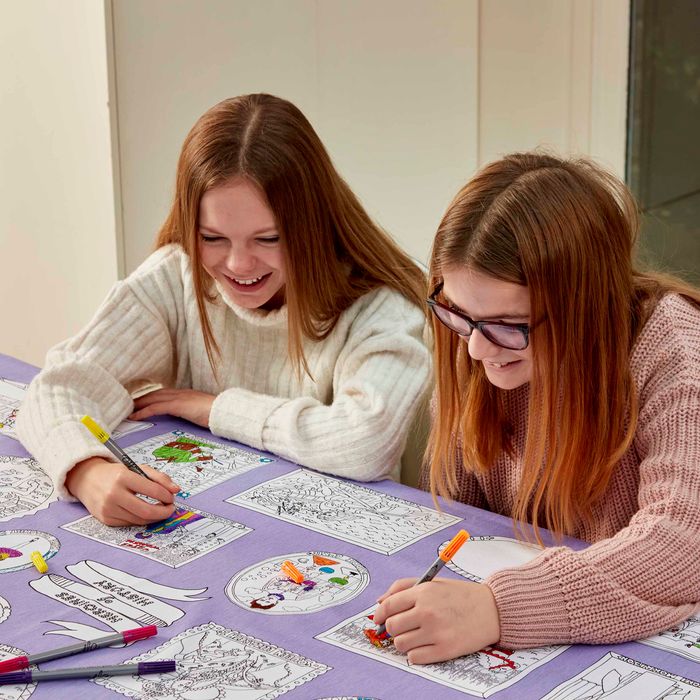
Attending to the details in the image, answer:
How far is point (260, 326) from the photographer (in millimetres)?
1889

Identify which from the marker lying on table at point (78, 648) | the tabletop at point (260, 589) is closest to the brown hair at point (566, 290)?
the tabletop at point (260, 589)

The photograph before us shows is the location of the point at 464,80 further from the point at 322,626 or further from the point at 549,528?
the point at 322,626

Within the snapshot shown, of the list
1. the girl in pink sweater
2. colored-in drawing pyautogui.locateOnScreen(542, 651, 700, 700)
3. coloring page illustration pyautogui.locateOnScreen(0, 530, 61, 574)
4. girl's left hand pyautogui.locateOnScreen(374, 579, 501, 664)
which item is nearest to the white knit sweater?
coloring page illustration pyautogui.locateOnScreen(0, 530, 61, 574)

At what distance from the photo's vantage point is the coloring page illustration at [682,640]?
3.60 feet

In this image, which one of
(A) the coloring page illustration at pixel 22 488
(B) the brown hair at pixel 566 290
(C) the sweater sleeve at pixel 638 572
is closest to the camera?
(C) the sweater sleeve at pixel 638 572

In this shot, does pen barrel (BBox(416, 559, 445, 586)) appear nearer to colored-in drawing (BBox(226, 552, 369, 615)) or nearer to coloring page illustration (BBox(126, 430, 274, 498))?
colored-in drawing (BBox(226, 552, 369, 615))

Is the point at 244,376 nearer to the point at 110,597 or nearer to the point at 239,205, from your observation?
the point at 239,205

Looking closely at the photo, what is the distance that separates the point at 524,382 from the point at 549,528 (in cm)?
19

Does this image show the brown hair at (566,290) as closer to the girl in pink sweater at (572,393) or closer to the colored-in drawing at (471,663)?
the girl in pink sweater at (572,393)

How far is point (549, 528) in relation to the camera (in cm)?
139

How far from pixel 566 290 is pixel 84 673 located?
65 centimetres

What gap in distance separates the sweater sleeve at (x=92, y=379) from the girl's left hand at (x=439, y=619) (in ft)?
1.98

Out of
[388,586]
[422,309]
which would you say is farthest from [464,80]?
[388,586]

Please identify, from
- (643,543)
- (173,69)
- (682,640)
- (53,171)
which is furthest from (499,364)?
(53,171)
